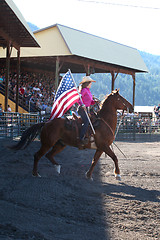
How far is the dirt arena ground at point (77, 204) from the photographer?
4000 millimetres

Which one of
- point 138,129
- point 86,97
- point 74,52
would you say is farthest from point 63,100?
point 74,52

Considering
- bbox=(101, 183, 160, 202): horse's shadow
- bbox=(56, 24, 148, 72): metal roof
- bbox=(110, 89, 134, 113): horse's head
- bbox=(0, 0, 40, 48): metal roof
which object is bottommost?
bbox=(101, 183, 160, 202): horse's shadow

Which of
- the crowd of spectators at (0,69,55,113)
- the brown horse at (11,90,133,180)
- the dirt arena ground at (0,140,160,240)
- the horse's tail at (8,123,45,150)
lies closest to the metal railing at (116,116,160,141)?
the crowd of spectators at (0,69,55,113)

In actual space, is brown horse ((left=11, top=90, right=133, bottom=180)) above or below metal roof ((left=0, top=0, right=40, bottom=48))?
below

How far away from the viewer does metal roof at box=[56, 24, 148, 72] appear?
23.9m

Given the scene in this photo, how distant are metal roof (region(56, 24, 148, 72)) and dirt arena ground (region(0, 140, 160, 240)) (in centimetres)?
1560

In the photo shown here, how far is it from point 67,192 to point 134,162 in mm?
4803

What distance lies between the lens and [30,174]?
24.9 feet

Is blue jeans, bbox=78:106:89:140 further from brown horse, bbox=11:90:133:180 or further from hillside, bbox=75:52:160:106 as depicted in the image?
hillside, bbox=75:52:160:106

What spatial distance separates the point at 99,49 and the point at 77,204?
75.6 ft

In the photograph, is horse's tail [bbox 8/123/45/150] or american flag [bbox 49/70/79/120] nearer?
horse's tail [bbox 8/123/45/150]

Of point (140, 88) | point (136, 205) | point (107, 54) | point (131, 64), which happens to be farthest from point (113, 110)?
point (140, 88)

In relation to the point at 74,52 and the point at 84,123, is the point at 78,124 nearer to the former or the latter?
the point at 84,123

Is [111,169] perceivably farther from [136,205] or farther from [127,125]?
[127,125]
